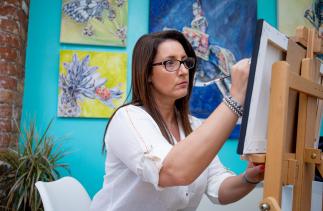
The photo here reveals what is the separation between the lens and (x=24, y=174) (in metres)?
1.62

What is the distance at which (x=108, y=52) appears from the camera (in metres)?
2.10

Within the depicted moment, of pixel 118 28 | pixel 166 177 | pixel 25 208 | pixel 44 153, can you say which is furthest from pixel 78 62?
pixel 166 177

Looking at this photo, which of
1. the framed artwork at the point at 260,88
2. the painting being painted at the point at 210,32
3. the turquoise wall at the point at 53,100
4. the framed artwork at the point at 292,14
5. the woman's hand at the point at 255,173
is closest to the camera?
the framed artwork at the point at 260,88

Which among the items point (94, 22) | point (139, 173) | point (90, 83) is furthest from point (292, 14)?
point (139, 173)

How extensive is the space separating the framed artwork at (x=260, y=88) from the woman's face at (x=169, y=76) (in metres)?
0.33

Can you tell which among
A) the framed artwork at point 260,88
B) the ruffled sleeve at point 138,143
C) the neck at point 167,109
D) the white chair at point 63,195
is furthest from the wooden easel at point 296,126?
the white chair at point 63,195

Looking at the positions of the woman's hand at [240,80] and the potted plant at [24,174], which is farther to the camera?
the potted plant at [24,174]

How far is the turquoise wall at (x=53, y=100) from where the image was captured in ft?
6.70

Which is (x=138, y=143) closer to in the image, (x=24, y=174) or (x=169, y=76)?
(x=169, y=76)

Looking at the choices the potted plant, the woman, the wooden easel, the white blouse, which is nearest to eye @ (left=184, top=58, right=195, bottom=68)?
the woman

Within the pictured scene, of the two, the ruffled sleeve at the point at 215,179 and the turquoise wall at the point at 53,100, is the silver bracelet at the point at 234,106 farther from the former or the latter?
the turquoise wall at the point at 53,100

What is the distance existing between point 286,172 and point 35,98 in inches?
64.6

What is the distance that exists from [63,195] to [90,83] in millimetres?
984

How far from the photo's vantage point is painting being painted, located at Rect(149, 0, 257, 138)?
2160 mm
